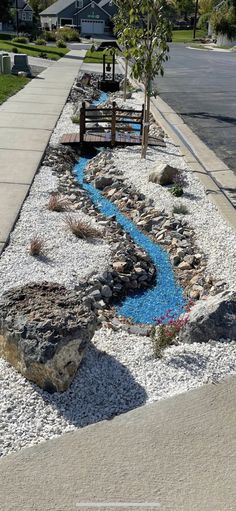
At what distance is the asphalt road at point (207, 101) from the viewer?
14539 mm

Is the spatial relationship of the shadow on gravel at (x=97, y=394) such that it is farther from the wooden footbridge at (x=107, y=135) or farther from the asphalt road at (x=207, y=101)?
the wooden footbridge at (x=107, y=135)

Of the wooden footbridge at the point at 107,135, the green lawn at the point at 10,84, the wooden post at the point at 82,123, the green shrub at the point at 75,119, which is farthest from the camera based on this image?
the green lawn at the point at 10,84

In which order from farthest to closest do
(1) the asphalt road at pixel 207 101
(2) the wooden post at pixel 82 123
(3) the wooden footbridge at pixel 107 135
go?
(1) the asphalt road at pixel 207 101
(3) the wooden footbridge at pixel 107 135
(2) the wooden post at pixel 82 123

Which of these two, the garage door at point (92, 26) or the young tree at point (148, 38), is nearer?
the young tree at point (148, 38)

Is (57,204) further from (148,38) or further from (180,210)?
(148,38)

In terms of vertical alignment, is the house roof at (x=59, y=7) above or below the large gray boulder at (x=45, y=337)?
above

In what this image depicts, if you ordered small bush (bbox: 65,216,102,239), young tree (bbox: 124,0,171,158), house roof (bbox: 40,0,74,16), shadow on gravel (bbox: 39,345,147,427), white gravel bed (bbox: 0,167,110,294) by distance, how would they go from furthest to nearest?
1. house roof (bbox: 40,0,74,16)
2. young tree (bbox: 124,0,171,158)
3. small bush (bbox: 65,216,102,239)
4. white gravel bed (bbox: 0,167,110,294)
5. shadow on gravel (bbox: 39,345,147,427)

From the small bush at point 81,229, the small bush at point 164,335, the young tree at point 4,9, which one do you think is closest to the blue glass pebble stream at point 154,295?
the small bush at point 81,229

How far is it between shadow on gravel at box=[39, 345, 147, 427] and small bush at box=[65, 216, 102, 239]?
11.2 ft

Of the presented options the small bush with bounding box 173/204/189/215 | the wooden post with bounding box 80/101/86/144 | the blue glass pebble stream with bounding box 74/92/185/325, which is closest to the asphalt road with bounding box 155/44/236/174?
the small bush with bounding box 173/204/189/215

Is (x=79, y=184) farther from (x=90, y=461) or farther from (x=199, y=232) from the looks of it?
(x=90, y=461)

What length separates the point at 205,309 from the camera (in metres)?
5.43

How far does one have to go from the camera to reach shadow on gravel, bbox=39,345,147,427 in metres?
4.29

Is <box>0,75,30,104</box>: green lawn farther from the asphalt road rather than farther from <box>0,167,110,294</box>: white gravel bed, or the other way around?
<box>0,167,110,294</box>: white gravel bed
